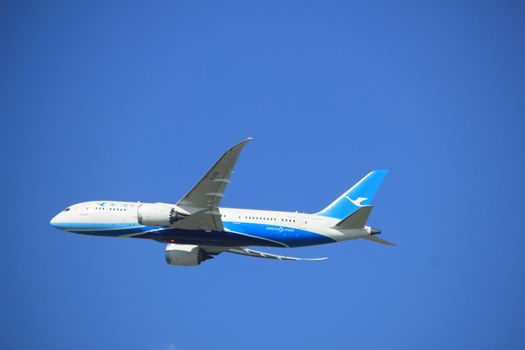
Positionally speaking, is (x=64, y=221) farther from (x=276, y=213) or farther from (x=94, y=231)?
(x=276, y=213)

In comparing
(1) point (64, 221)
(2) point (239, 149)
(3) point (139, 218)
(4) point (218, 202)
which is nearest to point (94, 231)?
(1) point (64, 221)

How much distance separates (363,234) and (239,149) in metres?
12.1

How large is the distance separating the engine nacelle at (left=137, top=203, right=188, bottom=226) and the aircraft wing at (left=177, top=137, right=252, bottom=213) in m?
0.95

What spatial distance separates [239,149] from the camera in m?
44.4

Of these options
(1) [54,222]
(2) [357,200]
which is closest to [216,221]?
(2) [357,200]

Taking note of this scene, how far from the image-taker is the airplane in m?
48.9

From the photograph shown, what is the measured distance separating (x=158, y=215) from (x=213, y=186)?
5671 millimetres

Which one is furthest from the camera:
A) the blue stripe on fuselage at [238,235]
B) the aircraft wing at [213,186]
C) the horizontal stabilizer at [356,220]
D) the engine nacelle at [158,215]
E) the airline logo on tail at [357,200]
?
the airline logo on tail at [357,200]

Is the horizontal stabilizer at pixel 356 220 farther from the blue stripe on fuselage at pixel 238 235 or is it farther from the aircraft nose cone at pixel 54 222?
the aircraft nose cone at pixel 54 222

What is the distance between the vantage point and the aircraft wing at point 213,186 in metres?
45.0

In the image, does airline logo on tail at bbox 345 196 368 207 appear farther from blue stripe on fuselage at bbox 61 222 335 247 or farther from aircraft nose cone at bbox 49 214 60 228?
aircraft nose cone at bbox 49 214 60 228

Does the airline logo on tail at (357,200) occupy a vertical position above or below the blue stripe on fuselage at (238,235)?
above

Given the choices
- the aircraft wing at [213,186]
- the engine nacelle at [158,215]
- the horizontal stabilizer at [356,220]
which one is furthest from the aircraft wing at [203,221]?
the horizontal stabilizer at [356,220]

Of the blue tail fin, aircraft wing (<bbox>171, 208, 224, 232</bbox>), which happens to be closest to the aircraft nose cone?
aircraft wing (<bbox>171, 208, 224, 232</bbox>)
